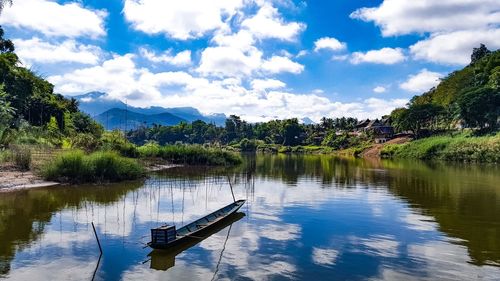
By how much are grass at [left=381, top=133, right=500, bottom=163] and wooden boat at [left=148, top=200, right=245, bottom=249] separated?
2261 inches

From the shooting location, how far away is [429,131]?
319 ft

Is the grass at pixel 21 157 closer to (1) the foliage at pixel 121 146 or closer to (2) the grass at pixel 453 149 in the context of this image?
(1) the foliage at pixel 121 146

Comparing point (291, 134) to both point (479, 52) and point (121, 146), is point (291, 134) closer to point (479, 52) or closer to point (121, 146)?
point (479, 52)

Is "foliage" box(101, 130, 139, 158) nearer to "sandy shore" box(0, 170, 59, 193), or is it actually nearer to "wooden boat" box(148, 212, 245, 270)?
"sandy shore" box(0, 170, 59, 193)

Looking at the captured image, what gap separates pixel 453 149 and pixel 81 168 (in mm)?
64102

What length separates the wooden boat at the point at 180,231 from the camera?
46.6 ft

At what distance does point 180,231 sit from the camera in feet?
52.2

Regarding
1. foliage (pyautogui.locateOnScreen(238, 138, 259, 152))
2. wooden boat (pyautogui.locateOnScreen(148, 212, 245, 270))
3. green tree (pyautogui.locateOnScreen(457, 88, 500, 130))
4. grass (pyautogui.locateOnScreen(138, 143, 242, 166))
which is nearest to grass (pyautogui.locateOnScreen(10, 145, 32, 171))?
grass (pyautogui.locateOnScreen(138, 143, 242, 166))

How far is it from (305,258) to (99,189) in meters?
19.0

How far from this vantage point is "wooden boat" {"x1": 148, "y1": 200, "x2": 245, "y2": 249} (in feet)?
46.6

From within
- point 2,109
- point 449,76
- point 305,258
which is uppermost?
point 449,76

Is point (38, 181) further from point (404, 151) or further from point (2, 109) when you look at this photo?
point (404, 151)

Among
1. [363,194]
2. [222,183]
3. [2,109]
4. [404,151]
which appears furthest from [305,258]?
[404,151]

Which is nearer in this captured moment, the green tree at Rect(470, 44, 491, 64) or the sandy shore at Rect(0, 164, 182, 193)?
the sandy shore at Rect(0, 164, 182, 193)
